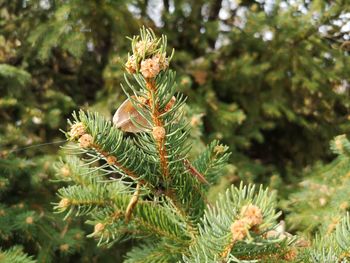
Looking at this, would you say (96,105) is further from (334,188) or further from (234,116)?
(334,188)

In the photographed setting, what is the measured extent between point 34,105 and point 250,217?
1.29 m

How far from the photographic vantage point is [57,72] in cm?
176

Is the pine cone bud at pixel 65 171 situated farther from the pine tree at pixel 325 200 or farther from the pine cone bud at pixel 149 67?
the pine tree at pixel 325 200

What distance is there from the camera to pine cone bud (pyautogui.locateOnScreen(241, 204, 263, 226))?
1.20 ft

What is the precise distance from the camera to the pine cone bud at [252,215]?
37 centimetres

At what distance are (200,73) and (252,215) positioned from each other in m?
1.33

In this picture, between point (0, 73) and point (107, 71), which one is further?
point (107, 71)

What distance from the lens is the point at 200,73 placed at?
5.46ft

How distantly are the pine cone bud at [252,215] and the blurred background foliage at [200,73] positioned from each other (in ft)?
2.96

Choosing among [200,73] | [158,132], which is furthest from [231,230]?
[200,73]

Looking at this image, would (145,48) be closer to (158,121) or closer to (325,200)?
(158,121)

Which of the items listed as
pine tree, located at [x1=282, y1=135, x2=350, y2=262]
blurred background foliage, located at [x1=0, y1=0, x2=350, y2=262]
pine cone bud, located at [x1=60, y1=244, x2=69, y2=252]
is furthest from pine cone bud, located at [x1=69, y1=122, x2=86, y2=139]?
blurred background foliage, located at [x1=0, y1=0, x2=350, y2=262]

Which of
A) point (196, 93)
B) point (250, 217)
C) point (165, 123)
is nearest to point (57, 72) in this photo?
point (196, 93)

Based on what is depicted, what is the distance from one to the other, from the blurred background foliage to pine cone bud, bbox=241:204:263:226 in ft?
2.96
